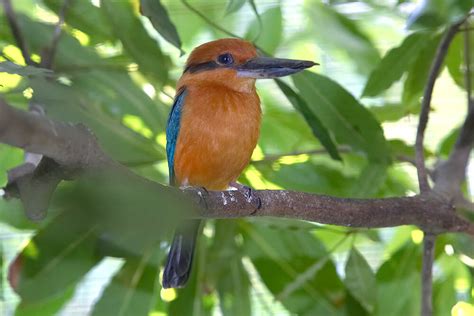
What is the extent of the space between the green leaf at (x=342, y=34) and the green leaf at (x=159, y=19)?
67 centimetres

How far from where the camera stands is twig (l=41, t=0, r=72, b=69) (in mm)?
1729

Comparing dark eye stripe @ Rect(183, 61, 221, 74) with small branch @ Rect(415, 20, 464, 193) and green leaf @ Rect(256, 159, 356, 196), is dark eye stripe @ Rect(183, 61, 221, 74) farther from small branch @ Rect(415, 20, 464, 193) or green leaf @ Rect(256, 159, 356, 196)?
small branch @ Rect(415, 20, 464, 193)

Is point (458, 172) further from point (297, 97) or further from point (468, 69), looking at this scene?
point (297, 97)

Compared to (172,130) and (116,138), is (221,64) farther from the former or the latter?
(116,138)

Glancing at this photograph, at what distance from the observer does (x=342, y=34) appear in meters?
2.17

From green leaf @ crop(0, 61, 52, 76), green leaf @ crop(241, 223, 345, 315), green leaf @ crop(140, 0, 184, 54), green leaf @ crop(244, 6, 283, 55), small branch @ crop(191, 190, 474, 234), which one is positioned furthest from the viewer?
green leaf @ crop(244, 6, 283, 55)

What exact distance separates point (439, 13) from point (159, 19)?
0.52m

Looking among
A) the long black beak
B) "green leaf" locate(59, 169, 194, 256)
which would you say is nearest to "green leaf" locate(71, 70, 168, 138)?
A: the long black beak

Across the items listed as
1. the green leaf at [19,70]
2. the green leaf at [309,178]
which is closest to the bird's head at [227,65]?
the green leaf at [309,178]

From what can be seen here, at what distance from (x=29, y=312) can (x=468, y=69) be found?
1.13 meters

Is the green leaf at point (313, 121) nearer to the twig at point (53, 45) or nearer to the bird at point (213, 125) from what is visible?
the bird at point (213, 125)

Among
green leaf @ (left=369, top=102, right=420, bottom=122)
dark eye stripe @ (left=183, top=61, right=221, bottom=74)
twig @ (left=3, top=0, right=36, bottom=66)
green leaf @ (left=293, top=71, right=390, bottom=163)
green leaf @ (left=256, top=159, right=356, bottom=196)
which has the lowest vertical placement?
green leaf @ (left=256, top=159, right=356, bottom=196)

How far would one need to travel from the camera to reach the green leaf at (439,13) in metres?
1.46

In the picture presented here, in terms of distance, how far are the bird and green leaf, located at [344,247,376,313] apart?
→ 0.34 metres
